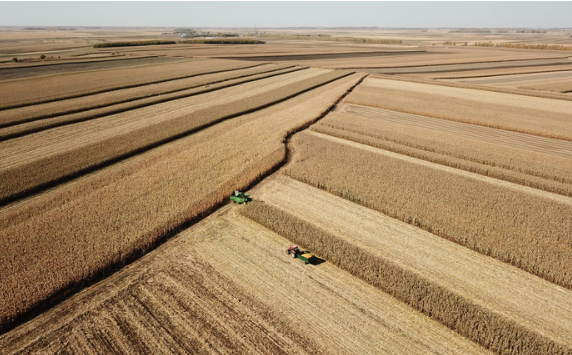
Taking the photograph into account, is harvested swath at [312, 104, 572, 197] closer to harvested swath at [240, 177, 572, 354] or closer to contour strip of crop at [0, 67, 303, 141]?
harvested swath at [240, 177, 572, 354]

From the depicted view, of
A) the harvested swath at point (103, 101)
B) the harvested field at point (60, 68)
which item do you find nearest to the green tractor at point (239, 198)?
the harvested swath at point (103, 101)

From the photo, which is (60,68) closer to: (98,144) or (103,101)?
(103,101)

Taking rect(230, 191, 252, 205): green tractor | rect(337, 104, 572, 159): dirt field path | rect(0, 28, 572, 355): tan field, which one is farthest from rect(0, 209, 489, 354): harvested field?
rect(337, 104, 572, 159): dirt field path

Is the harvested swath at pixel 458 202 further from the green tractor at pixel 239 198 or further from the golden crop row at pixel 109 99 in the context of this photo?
the golden crop row at pixel 109 99

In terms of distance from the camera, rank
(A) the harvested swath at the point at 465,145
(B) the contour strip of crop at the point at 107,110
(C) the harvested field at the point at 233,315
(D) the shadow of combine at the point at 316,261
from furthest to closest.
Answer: (B) the contour strip of crop at the point at 107,110 < (A) the harvested swath at the point at 465,145 < (D) the shadow of combine at the point at 316,261 < (C) the harvested field at the point at 233,315

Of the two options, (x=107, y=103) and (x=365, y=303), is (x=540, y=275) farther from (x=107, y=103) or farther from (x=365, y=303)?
(x=107, y=103)

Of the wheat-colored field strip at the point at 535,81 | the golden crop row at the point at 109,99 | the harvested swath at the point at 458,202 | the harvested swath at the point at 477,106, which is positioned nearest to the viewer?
the harvested swath at the point at 458,202

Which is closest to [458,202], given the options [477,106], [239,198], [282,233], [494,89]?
[282,233]
